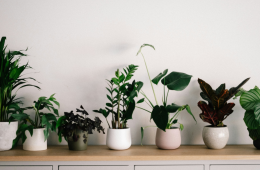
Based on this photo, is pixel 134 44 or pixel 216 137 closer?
pixel 216 137

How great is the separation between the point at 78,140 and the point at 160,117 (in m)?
0.57

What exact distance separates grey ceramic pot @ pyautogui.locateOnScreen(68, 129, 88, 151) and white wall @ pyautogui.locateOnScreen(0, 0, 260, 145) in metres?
0.25

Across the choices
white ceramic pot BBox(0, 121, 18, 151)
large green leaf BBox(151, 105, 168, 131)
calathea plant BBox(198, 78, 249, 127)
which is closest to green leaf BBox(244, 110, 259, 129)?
calathea plant BBox(198, 78, 249, 127)

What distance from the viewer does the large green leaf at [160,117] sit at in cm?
126

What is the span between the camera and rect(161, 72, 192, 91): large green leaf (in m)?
1.35

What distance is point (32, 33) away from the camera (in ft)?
5.49

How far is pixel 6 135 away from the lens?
1.37m

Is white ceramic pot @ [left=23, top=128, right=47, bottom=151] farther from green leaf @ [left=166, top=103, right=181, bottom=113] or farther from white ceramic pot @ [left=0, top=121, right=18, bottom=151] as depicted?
green leaf @ [left=166, top=103, right=181, bottom=113]

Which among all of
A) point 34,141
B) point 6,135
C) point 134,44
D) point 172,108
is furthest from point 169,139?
point 6,135

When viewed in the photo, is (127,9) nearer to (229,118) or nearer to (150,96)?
(150,96)

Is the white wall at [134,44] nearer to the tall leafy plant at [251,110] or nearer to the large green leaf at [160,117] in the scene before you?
the tall leafy plant at [251,110]

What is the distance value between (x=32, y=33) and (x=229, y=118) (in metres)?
1.74

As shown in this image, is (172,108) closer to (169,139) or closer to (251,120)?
(169,139)

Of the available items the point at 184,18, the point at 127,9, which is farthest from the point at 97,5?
the point at 184,18
